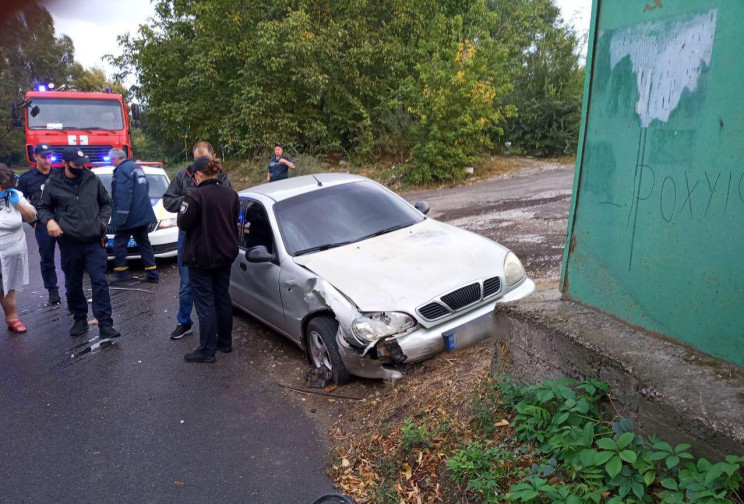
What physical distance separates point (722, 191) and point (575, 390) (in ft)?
3.96

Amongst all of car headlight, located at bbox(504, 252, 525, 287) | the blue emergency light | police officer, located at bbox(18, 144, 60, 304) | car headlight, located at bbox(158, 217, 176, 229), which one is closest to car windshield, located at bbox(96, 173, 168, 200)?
car headlight, located at bbox(158, 217, 176, 229)

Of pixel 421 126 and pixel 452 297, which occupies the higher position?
pixel 421 126

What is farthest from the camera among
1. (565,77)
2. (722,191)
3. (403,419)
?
(565,77)

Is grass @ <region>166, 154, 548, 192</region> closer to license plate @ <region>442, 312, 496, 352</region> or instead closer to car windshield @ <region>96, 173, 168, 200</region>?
car windshield @ <region>96, 173, 168, 200</region>

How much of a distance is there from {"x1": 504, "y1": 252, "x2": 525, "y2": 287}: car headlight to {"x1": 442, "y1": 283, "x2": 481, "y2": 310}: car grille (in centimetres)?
40

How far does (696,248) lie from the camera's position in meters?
2.61

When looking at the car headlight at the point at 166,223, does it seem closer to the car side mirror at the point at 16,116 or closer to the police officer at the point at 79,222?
the police officer at the point at 79,222

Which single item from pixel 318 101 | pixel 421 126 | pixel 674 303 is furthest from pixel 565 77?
pixel 674 303

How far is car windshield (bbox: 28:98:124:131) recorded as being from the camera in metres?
14.9

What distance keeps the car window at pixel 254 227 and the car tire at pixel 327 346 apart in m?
1.03

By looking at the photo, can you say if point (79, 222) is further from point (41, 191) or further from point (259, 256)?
point (41, 191)

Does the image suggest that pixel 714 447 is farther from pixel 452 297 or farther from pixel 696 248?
pixel 452 297

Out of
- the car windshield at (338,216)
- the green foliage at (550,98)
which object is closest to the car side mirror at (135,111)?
the green foliage at (550,98)

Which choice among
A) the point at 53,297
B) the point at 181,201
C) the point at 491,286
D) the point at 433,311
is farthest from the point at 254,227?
the point at 53,297
